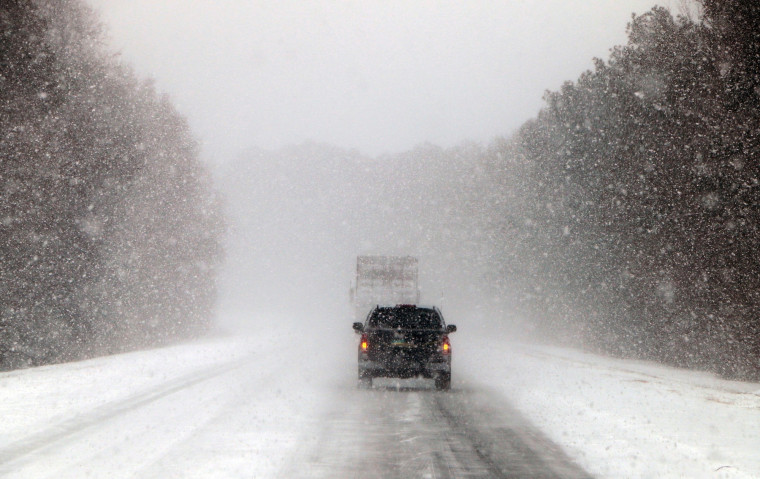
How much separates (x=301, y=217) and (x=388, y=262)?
425ft

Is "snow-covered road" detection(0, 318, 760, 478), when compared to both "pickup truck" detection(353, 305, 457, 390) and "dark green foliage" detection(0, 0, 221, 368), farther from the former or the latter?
"dark green foliage" detection(0, 0, 221, 368)

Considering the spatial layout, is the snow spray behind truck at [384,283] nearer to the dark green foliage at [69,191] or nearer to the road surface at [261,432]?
the dark green foliage at [69,191]

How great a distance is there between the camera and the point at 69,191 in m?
25.1

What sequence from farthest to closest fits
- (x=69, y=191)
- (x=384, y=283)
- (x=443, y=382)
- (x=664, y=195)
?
(x=384, y=283) → (x=69, y=191) → (x=664, y=195) → (x=443, y=382)

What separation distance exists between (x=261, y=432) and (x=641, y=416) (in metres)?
5.98

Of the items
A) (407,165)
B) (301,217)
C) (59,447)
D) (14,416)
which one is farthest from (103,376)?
(301,217)

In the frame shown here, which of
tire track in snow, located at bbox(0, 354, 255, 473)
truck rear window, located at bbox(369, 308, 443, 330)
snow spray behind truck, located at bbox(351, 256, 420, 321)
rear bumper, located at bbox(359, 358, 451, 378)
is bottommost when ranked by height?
tire track in snow, located at bbox(0, 354, 255, 473)

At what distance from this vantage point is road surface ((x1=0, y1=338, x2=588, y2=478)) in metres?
7.55

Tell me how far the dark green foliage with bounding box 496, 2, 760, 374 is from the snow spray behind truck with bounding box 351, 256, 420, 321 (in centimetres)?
786

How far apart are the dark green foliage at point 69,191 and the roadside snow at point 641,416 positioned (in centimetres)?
1354

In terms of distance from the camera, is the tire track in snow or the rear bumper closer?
the tire track in snow

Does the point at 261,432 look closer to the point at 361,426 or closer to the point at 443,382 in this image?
the point at 361,426

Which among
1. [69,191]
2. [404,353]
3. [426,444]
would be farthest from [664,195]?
[69,191]

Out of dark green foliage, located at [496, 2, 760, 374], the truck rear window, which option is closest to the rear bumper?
the truck rear window
